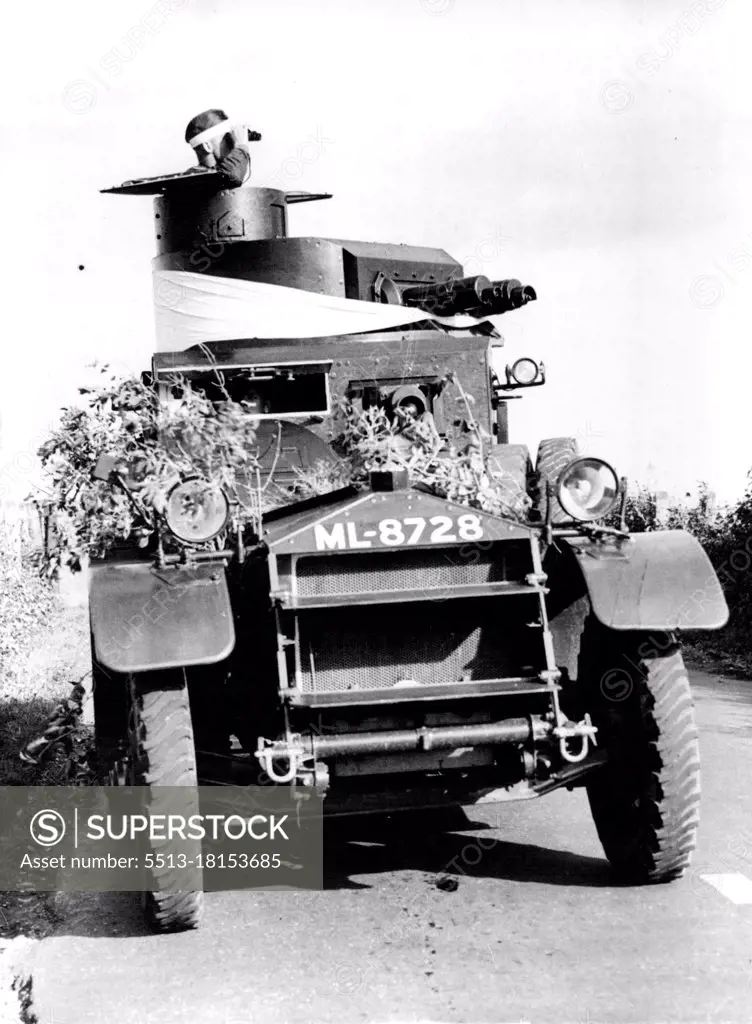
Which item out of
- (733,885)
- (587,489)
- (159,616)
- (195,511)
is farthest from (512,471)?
(159,616)

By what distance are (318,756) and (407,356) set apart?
3.15m

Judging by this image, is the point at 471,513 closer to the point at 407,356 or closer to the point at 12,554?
the point at 407,356

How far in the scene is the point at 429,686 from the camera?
525 centimetres

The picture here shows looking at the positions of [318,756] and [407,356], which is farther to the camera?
[407,356]

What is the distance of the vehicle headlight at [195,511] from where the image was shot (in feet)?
17.1

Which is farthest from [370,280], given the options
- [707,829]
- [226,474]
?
[707,829]

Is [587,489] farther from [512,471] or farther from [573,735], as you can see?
[512,471]

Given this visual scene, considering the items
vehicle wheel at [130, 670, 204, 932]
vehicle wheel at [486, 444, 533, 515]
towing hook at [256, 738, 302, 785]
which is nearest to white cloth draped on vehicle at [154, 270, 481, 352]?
vehicle wheel at [486, 444, 533, 515]

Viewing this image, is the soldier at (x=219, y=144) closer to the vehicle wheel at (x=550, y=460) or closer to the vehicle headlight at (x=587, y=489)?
the vehicle wheel at (x=550, y=460)

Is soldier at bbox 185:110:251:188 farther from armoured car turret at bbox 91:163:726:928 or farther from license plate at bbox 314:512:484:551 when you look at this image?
license plate at bbox 314:512:484:551

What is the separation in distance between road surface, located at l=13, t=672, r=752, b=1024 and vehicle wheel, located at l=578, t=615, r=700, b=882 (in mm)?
175

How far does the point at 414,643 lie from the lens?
17.7 feet

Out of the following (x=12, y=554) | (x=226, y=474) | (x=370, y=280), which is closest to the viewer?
(x=226, y=474)

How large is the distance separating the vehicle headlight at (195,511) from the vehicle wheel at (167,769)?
56 centimetres
